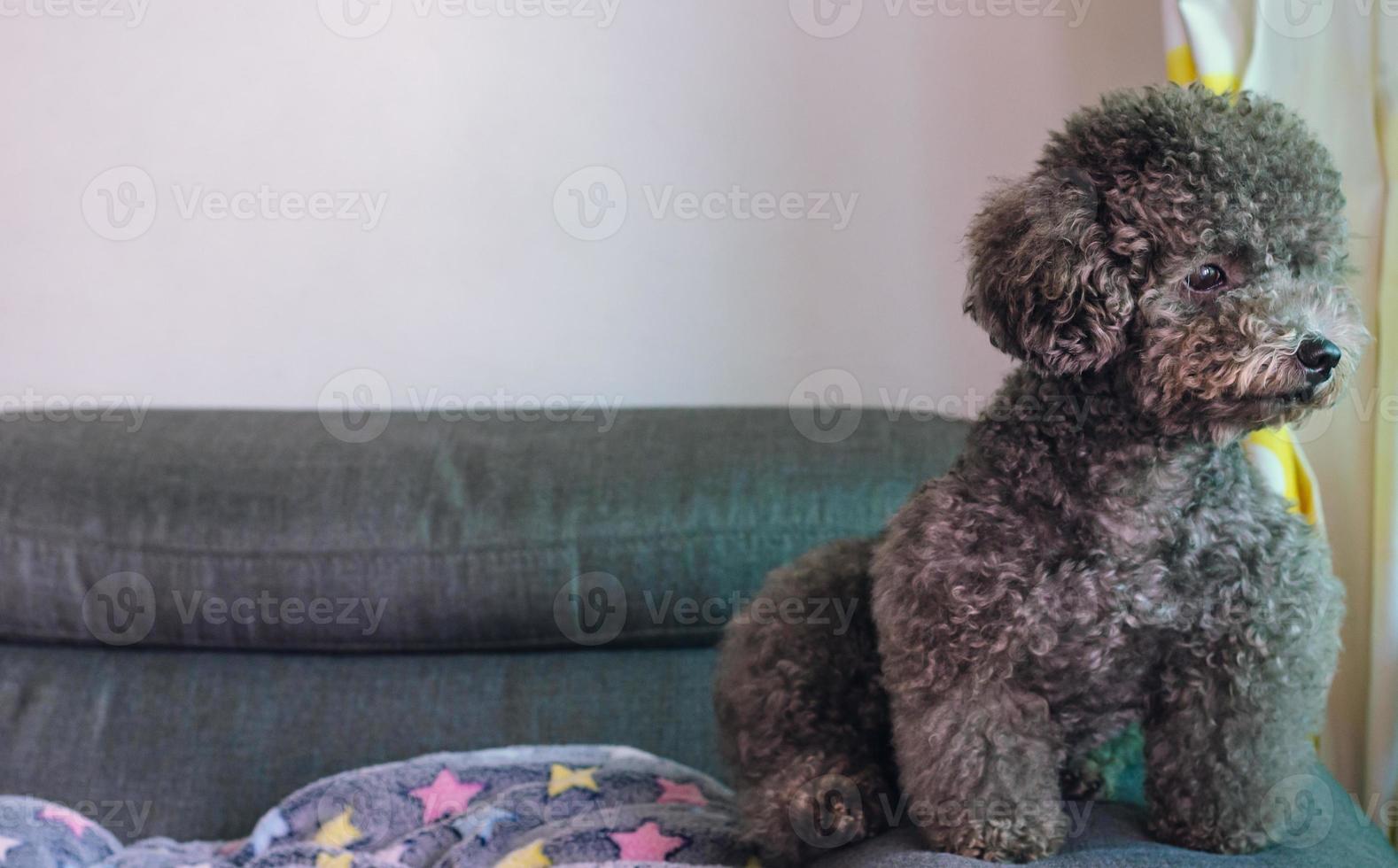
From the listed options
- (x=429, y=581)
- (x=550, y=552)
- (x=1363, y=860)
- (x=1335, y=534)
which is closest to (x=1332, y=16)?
(x=1335, y=534)

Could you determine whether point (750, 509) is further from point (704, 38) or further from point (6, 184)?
point (6, 184)

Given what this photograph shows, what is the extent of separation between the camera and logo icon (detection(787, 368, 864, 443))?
1.60 meters

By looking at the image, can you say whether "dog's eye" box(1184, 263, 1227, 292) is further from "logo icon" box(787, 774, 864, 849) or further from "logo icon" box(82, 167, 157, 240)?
"logo icon" box(82, 167, 157, 240)

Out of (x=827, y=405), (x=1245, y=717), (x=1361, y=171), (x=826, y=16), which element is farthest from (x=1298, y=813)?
(x=826, y=16)

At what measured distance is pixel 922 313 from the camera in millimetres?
1770

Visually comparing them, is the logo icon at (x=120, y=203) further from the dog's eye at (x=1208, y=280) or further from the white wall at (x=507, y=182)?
the dog's eye at (x=1208, y=280)

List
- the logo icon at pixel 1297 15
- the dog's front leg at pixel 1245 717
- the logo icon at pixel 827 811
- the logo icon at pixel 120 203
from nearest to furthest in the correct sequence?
the dog's front leg at pixel 1245 717 < the logo icon at pixel 827 811 < the logo icon at pixel 1297 15 < the logo icon at pixel 120 203

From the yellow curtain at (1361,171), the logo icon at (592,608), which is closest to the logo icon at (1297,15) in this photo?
the yellow curtain at (1361,171)

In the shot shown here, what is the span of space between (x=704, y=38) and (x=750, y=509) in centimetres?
74

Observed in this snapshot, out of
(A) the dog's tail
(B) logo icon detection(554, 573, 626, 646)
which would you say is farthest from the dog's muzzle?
(B) logo icon detection(554, 573, 626, 646)

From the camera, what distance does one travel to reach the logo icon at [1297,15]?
1.18 meters

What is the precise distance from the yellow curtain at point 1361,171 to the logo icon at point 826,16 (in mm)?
550

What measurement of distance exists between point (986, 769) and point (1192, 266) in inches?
17.6

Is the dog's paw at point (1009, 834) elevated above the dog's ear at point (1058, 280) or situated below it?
below
